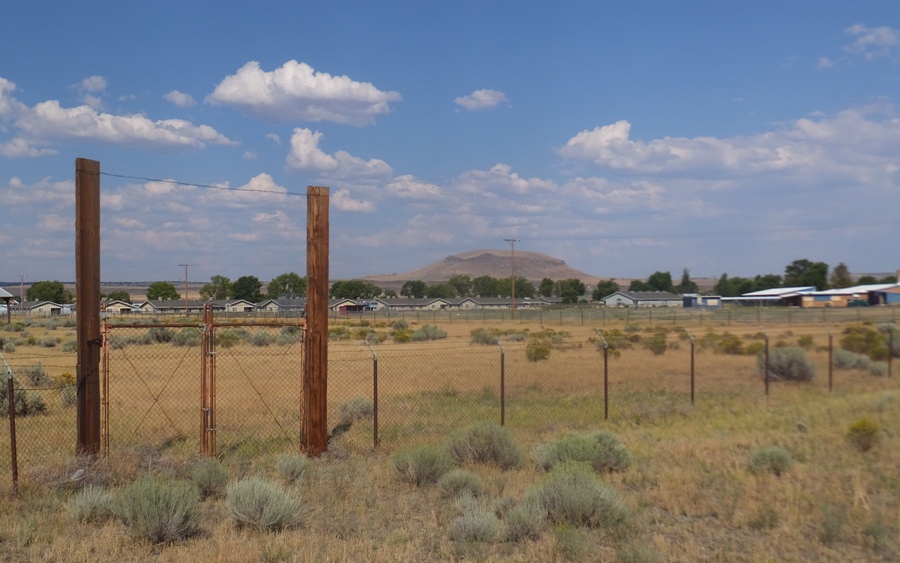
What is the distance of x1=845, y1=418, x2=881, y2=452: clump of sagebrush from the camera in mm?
13540

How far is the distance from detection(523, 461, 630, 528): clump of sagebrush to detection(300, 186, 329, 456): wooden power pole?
546 cm

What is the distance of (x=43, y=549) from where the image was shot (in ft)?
27.5

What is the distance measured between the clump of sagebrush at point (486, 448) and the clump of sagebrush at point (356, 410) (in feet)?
17.6

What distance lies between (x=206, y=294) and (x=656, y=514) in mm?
60983

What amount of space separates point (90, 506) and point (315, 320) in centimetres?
536

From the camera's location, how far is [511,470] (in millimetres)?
12633

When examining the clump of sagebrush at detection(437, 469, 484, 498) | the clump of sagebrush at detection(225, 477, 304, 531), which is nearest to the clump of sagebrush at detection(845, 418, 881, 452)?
the clump of sagebrush at detection(437, 469, 484, 498)

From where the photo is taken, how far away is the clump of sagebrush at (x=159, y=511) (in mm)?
8719

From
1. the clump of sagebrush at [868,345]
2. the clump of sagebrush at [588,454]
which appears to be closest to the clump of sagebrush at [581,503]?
the clump of sagebrush at [588,454]

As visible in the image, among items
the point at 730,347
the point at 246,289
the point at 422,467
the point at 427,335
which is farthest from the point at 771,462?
the point at 246,289

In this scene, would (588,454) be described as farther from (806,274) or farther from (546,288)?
(546,288)

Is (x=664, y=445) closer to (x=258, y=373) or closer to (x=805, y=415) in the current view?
(x=805, y=415)

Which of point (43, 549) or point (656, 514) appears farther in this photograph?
point (656, 514)

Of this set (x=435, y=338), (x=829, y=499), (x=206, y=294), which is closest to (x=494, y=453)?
(x=829, y=499)
